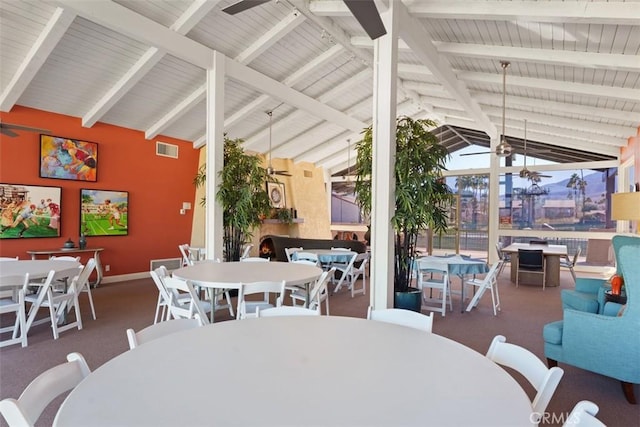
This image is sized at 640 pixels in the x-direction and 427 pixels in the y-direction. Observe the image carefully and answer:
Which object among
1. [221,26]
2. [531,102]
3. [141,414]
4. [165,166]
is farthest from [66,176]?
[531,102]

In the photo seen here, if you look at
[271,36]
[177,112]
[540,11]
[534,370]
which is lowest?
[534,370]

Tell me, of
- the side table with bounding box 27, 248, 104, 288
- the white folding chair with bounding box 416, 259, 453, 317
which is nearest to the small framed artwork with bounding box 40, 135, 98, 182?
the side table with bounding box 27, 248, 104, 288

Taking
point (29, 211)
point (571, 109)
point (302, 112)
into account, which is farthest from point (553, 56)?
point (29, 211)

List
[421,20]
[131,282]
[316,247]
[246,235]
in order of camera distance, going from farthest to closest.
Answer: [316,247] < [131,282] < [246,235] < [421,20]

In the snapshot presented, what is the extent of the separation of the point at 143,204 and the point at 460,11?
6.26m

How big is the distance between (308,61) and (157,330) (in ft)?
19.6

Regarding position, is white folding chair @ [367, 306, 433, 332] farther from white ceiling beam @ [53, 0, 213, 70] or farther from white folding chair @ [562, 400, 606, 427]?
white ceiling beam @ [53, 0, 213, 70]

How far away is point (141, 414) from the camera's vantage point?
102 centimetres

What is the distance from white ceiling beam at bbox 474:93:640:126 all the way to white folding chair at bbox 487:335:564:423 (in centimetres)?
603

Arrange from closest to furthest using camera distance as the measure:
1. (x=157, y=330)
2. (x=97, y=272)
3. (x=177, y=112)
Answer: (x=157, y=330), (x=97, y=272), (x=177, y=112)

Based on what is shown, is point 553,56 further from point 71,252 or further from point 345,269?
point 71,252

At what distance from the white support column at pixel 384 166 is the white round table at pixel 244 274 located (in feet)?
2.27

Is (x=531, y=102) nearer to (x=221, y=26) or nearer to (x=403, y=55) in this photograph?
(x=403, y=55)

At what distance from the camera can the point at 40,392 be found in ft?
3.90
